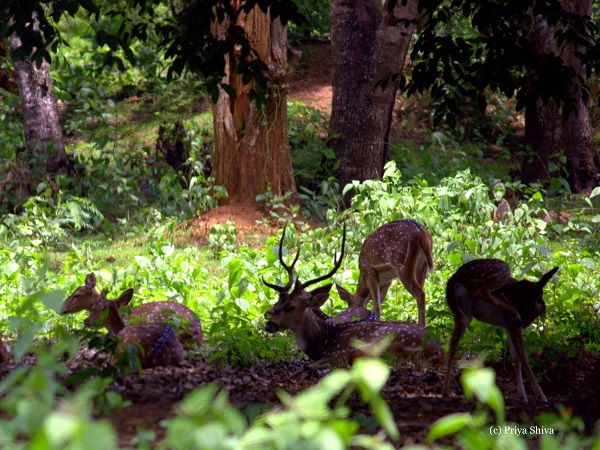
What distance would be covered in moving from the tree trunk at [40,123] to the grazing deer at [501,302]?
30.1 ft

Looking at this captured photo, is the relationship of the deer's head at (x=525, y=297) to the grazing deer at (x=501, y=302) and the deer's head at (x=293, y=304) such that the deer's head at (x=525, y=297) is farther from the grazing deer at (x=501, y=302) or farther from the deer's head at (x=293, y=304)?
the deer's head at (x=293, y=304)

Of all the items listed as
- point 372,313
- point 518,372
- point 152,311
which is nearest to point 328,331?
point 372,313

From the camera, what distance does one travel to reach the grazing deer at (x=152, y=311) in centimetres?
626

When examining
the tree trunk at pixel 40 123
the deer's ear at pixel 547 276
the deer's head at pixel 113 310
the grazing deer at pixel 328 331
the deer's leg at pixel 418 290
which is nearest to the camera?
the deer's ear at pixel 547 276

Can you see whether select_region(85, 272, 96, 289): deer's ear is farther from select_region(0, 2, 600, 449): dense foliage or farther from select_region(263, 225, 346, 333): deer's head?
select_region(263, 225, 346, 333): deer's head

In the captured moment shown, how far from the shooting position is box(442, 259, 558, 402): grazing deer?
482cm

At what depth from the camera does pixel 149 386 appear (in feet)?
16.7

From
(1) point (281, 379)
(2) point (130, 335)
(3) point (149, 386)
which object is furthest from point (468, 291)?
(2) point (130, 335)

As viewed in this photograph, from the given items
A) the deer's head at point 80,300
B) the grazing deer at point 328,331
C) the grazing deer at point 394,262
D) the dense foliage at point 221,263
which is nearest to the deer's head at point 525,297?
the dense foliage at point 221,263

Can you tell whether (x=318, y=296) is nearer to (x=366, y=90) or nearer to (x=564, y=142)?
(x=366, y=90)

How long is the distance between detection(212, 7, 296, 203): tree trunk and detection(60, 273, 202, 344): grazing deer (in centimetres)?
538

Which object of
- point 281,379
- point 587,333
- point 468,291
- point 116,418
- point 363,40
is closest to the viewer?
point 116,418

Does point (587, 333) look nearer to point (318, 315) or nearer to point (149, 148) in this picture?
point (318, 315)

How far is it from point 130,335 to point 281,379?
1.04 metres
